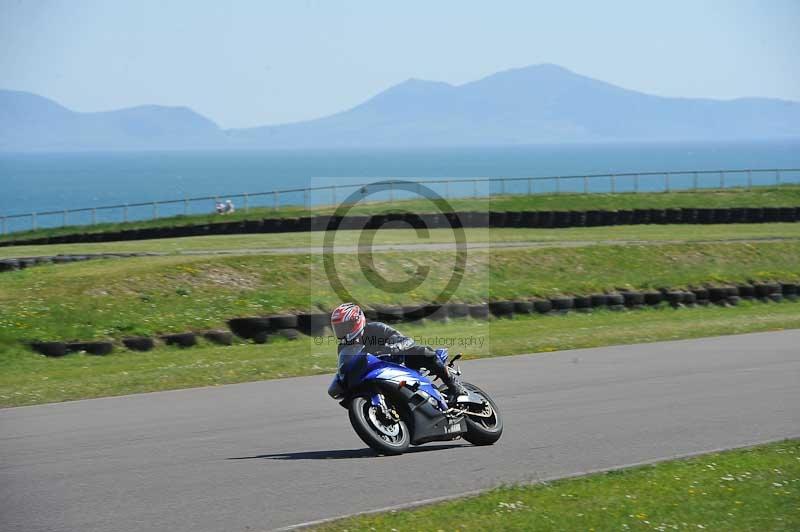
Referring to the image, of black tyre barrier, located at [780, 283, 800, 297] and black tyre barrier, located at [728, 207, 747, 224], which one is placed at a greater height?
black tyre barrier, located at [728, 207, 747, 224]

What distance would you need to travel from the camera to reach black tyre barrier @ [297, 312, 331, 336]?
22000mm

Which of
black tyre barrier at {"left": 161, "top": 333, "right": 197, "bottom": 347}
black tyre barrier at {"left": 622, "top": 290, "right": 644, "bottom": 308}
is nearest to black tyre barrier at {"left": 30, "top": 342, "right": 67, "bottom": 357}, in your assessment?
black tyre barrier at {"left": 161, "top": 333, "right": 197, "bottom": 347}

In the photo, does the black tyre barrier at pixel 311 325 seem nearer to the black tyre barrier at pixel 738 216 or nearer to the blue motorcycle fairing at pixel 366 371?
the blue motorcycle fairing at pixel 366 371

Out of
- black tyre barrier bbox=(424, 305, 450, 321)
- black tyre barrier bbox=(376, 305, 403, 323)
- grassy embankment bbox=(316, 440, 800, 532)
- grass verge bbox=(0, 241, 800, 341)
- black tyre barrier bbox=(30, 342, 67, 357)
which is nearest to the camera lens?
grassy embankment bbox=(316, 440, 800, 532)

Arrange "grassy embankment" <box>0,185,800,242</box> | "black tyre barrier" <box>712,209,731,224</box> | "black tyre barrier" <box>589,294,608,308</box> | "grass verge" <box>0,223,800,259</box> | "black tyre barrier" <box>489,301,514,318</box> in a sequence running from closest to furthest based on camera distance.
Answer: "black tyre barrier" <box>489,301,514,318</box> → "black tyre barrier" <box>589,294,608,308</box> → "grass verge" <box>0,223,800,259</box> → "black tyre barrier" <box>712,209,731,224</box> → "grassy embankment" <box>0,185,800,242</box>

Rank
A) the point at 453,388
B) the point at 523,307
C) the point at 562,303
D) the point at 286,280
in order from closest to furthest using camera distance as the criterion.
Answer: the point at 453,388 < the point at 286,280 < the point at 523,307 < the point at 562,303

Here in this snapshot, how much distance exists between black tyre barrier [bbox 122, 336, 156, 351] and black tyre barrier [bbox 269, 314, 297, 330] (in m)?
2.43

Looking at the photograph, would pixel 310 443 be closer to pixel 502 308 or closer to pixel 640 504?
pixel 640 504

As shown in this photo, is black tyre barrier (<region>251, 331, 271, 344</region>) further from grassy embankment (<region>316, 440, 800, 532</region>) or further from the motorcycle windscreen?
grassy embankment (<region>316, 440, 800, 532</region>)

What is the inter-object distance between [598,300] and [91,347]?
11904 mm

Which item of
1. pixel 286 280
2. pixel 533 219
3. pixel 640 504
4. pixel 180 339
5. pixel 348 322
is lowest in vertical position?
pixel 180 339

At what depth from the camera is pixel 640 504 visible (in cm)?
853

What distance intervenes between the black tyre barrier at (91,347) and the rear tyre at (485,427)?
10.6m

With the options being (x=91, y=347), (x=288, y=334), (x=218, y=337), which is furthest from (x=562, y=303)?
(x=91, y=347)
